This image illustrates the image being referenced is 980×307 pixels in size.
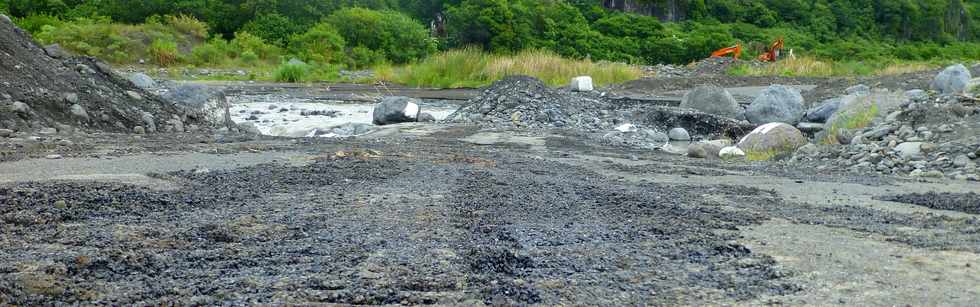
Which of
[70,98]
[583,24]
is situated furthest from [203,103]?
[583,24]

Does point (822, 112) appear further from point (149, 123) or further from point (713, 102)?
point (149, 123)

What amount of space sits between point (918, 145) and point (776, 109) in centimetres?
651

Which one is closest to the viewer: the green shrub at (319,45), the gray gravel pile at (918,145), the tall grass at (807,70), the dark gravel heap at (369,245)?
the dark gravel heap at (369,245)

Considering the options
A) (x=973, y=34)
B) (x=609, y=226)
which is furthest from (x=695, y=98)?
(x=973, y=34)

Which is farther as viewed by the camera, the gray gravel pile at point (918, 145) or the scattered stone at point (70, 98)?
the scattered stone at point (70, 98)

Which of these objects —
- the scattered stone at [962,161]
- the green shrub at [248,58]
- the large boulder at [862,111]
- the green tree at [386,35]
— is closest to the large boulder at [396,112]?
the large boulder at [862,111]

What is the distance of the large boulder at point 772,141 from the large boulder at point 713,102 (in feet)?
16.6

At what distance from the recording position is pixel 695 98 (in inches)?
685

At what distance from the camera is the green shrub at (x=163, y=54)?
3472 centimetres

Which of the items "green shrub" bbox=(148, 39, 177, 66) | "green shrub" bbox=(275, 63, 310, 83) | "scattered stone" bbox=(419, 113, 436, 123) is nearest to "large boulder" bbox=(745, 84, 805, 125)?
"scattered stone" bbox=(419, 113, 436, 123)

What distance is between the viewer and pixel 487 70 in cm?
2691

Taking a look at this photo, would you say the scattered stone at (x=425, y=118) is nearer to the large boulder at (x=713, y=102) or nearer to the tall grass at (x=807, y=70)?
the large boulder at (x=713, y=102)

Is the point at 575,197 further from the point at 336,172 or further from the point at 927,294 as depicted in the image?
the point at 927,294

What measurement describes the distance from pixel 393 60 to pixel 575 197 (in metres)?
35.3
